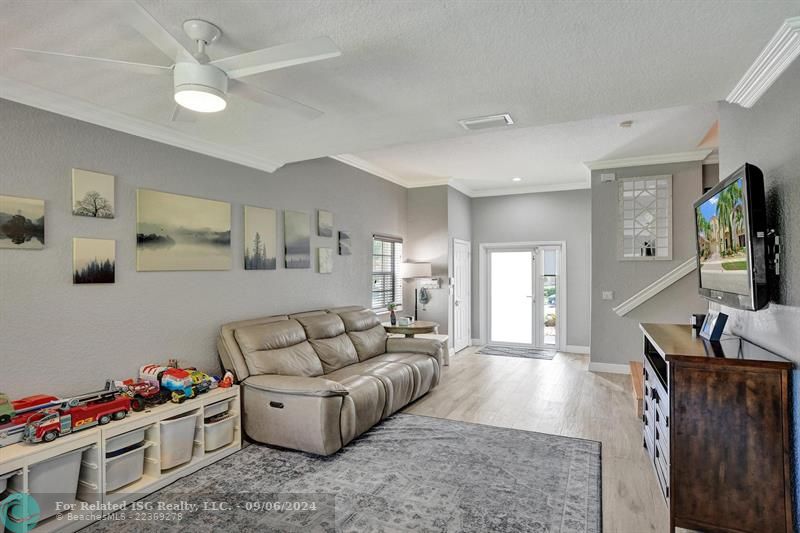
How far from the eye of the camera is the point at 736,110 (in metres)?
2.68

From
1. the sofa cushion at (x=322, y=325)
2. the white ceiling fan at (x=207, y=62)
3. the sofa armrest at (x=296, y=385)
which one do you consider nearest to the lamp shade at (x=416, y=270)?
the sofa cushion at (x=322, y=325)

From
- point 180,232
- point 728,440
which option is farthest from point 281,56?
point 728,440

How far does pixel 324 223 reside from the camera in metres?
4.88

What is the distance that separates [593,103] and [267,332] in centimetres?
301

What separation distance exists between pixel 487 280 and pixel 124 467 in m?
6.19

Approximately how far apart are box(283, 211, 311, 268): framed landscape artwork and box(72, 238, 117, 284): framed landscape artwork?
66.0 inches

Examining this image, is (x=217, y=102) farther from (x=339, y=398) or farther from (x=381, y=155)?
(x=381, y=155)

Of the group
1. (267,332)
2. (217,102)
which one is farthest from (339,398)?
(217,102)

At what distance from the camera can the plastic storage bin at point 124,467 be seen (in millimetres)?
2489

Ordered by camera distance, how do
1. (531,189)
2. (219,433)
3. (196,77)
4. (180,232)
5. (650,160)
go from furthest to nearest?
(531,189) → (650,160) → (180,232) → (219,433) → (196,77)

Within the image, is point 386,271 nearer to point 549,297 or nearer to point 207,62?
point 549,297

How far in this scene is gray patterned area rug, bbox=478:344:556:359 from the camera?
679 centimetres

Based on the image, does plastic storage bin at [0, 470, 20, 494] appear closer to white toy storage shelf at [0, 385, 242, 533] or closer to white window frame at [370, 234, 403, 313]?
white toy storage shelf at [0, 385, 242, 533]

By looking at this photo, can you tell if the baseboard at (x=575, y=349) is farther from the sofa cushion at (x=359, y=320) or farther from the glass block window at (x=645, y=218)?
the sofa cushion at (x=359, y=320)
